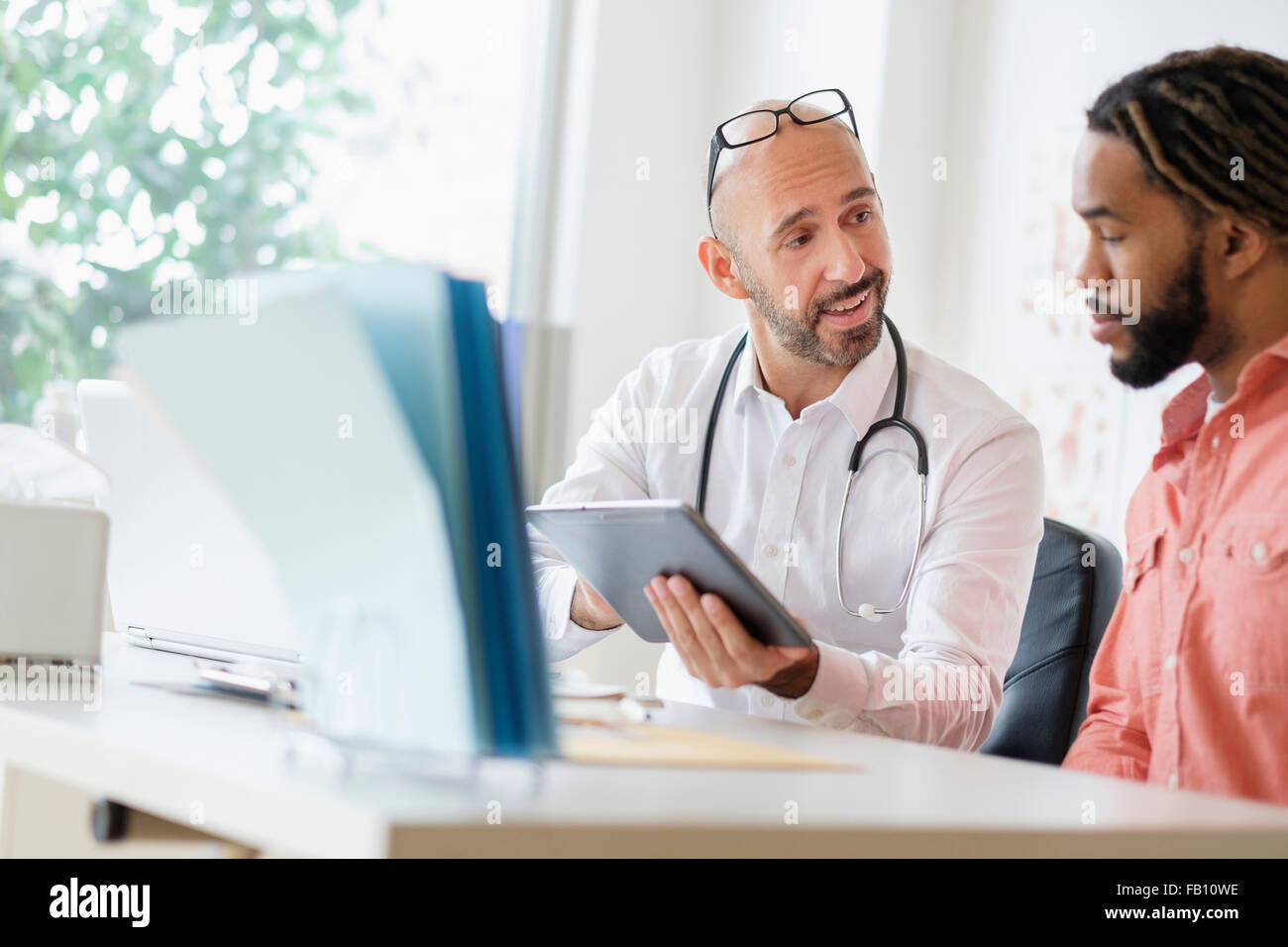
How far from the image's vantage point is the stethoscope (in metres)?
1.67

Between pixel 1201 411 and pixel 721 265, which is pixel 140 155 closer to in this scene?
pixel 721 265

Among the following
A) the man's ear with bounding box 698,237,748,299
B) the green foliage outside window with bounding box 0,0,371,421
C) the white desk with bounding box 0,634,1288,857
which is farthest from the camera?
the green foliage outside window with bounding box 0,0,371,421

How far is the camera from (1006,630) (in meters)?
1.60

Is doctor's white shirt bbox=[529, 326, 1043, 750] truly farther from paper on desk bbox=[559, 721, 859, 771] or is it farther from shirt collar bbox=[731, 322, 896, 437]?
paper on desk bbox=[559, 721, 859, 771]

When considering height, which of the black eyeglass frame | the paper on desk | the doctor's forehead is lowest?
the paper on desk

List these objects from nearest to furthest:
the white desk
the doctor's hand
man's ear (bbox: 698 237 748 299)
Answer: the white desk < the doctor's hand < man's ear (bbox: 698 237 748 299)

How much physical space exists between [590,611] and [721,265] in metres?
0.70

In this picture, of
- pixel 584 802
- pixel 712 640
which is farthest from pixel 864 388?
pixel 584 802

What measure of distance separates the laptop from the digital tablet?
0.87 feet

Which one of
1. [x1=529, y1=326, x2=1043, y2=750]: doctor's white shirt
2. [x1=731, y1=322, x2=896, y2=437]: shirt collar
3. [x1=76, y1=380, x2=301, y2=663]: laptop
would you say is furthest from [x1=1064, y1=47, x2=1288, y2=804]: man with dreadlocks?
[x1=76, y1=380, x2=301, y2=663]: laptop

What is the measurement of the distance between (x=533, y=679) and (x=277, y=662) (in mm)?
541

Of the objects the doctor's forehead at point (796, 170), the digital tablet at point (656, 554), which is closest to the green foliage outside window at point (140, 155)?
the doctor's forehead at point (796, 170)

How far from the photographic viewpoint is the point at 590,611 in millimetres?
1646
